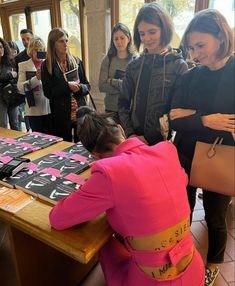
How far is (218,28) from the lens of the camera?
950 mm

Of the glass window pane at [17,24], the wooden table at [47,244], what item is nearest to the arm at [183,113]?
the wooden table at [47,244]

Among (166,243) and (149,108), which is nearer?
(166,243)

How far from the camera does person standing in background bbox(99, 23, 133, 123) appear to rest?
2064mm

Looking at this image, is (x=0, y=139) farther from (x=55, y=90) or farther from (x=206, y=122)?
(x=206, y=122)

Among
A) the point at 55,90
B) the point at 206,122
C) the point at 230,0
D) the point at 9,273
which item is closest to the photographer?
the point at 206,122

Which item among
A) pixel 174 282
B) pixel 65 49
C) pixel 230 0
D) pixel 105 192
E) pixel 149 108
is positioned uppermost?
pixel 230 0

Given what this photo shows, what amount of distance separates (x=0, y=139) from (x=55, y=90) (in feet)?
1.77

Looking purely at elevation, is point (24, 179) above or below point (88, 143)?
below

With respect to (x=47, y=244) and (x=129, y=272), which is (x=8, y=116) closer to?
(x=47, y=244)

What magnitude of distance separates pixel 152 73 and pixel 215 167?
0.62m

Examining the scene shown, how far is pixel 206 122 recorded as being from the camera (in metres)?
0.98

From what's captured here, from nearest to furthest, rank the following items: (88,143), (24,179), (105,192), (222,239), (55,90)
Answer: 1. (105,192)
2. (88,143)
3. (24,179)
4. (222,239)
5. (55,90)

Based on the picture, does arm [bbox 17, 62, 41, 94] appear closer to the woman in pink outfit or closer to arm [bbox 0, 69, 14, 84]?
arm [bbox 0, 69, 14, 84]

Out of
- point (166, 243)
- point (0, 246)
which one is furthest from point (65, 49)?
point (166, 243)
